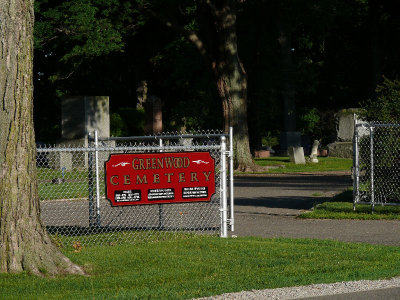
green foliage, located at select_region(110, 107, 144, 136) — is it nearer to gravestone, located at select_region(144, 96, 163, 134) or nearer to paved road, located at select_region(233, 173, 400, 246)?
gravestone, located at select_region(144, 96, 163, 134)

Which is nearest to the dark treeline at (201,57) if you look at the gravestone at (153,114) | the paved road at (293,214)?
the gravestone at (153,114)

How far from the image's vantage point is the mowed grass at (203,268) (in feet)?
27.9

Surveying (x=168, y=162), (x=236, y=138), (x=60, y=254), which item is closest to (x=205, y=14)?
(x=236, y=138)

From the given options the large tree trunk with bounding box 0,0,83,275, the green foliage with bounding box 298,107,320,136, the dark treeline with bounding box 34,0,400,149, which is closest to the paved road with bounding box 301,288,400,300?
the large tree trunk with bounding box 0,0,83,275

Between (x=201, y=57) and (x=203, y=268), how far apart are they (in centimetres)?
3226

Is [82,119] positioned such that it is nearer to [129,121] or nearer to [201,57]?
[129,121]

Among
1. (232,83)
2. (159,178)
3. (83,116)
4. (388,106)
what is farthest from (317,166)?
(159,178)

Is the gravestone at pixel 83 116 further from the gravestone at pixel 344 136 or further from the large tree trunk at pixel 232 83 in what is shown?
the gravestone at pixel 344 136

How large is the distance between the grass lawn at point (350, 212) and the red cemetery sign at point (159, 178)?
12.8 feet

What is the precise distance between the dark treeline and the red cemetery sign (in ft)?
61.4

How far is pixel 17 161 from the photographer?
9.42 meters

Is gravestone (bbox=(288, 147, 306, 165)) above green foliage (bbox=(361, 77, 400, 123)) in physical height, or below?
below

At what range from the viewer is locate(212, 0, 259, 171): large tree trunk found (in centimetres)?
3085

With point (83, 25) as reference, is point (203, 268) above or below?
below
